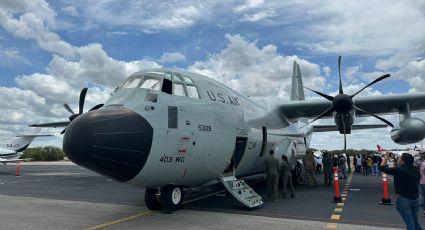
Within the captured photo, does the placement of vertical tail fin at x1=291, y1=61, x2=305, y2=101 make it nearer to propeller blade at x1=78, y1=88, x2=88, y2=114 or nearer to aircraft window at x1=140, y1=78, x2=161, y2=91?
propeller blade at x1=78, y1=88, x2=88, y2=114

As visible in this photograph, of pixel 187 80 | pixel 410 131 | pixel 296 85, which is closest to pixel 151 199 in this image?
pixel 187 80

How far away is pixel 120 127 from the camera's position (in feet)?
26.2

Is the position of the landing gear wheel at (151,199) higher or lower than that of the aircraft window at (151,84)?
lower

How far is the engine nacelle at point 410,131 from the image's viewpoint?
1543cm

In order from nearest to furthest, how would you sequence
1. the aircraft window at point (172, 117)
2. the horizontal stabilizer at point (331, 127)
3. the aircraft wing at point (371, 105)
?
the aircraft window at point (172, 117) < the aircraft wing at point (371, 105) < the horizontal stabilizer at point (331, 127)

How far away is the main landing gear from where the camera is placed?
977 cm

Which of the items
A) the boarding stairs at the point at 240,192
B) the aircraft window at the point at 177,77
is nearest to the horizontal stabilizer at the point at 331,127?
the boarding stairs at the point at 240,192

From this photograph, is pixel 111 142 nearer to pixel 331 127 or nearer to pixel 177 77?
pixel 177 77

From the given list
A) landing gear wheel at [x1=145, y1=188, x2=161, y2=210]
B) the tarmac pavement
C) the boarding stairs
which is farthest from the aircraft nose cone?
the boarding stairs

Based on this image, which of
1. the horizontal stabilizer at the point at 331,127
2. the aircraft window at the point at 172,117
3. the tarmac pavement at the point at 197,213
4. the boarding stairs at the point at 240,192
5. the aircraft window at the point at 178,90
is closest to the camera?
the tarmac pavement at the point at 197,213

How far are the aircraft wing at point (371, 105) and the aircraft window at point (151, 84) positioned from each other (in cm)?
984

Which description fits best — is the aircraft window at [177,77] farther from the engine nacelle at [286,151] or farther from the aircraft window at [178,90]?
the engine nacelle at [286,151]

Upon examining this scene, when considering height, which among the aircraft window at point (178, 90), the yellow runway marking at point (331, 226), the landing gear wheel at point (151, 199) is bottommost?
the yellow runway marking at point (331, 226)

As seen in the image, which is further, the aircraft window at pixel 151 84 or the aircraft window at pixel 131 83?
the aircraft window at pixel 131 83
